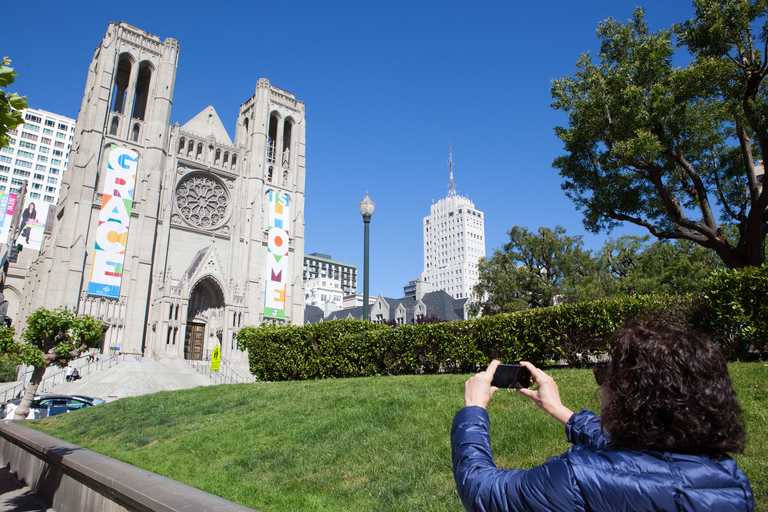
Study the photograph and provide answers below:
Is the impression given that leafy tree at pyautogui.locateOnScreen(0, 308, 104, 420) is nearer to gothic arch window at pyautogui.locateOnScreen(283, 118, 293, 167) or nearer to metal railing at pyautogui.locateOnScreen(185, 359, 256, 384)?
→ metal railing at pyautogui.locateOnScreen(185, 359, 256, 384)

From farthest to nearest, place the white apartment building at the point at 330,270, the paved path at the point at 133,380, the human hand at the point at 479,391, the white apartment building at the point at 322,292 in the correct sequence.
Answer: the white apartment building at the point at 330,270 < the white apartment building at the point at 322,292 < the paved path at the point at 133,380 < the human hand at the point at 479,391

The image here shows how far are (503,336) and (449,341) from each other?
1.65m

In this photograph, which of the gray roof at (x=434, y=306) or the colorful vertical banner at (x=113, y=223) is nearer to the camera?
the colorful vertical banner at (x=113, y=223)

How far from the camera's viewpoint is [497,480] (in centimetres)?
162

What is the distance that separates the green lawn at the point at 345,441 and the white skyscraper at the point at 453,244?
127 metres

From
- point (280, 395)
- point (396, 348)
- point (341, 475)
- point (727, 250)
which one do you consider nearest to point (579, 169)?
point (727, 250)

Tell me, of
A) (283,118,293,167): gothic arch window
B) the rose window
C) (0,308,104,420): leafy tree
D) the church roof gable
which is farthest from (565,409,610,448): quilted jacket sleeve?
(283,118,293,167): gothic arch window

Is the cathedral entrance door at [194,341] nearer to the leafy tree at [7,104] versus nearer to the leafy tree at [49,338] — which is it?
the leafy tree at [49,338]

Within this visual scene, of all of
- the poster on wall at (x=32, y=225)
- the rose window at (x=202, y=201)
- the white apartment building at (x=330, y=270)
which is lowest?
the rose window at (x=202, y=201)

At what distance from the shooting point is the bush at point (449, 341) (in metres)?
11.0

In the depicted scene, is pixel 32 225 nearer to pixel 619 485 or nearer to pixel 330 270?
pixel 619 485

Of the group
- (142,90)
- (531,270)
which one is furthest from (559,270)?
(142,90)

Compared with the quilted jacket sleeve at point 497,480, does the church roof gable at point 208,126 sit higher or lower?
higher

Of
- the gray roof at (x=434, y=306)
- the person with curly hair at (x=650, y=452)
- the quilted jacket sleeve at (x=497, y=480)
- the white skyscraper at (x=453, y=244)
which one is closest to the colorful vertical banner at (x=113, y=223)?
the gray roof at (x=434, y=306)
